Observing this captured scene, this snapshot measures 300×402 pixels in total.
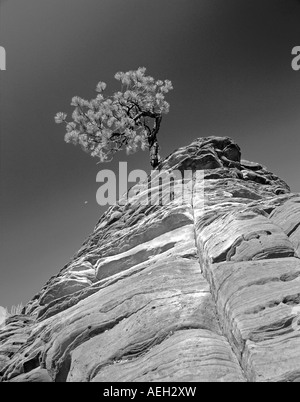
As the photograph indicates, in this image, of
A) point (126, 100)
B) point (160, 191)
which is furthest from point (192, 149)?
point (126, 100)

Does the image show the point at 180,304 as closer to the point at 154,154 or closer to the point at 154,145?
the point at 154,154

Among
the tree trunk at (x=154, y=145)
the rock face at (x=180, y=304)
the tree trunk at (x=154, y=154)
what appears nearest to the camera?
the rock face at (x=180, y=304)

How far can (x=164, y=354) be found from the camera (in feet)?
29.9

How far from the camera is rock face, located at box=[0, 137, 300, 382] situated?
8.40 meters

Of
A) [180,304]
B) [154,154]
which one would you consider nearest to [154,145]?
[154,154]

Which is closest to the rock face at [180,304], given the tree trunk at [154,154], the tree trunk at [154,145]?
the tree trunk at [154,154]

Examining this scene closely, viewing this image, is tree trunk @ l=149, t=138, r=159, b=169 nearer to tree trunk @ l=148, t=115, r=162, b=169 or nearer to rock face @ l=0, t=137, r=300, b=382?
tree trunk @ l=148, t=115, r=162, b=169

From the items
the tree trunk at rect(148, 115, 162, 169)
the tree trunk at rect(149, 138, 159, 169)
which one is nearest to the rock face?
the tree trunk at rect(149, 138, 159, 169)

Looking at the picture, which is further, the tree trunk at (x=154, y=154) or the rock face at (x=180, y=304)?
the tree trunk at (x=154, y=154)

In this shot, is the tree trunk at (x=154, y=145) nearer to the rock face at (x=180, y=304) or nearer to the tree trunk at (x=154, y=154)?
the tree trunk at (x=154, y=154)

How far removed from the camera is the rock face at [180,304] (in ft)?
27.6

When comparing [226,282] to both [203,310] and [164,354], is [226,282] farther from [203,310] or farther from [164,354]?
[164,354]
